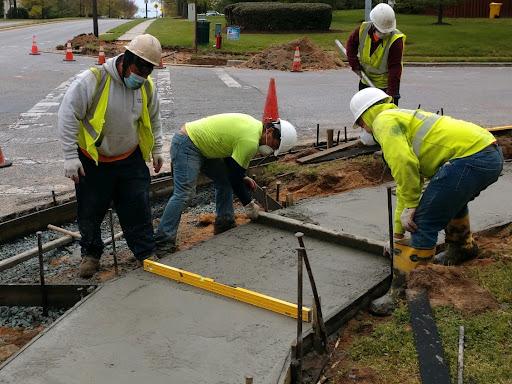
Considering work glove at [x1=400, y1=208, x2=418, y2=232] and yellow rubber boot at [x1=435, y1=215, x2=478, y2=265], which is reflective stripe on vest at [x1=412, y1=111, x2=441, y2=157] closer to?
work glove at [x1=400, y1=208, x2=418, y2=232]

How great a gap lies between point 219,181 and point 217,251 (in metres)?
0.81

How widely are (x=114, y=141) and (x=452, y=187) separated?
236 cm

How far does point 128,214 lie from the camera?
4.76 metres

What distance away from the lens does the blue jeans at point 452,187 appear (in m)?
3.93

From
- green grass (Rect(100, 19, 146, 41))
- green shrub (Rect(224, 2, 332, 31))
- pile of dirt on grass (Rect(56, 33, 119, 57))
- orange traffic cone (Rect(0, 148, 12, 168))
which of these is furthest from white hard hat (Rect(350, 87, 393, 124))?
green shrub (Rect(224, 2, 332, 31))

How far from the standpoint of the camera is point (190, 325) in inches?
144

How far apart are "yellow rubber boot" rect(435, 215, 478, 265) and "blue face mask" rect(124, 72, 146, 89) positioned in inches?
96.0

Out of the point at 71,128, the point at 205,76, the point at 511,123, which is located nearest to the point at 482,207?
the point at 71,128

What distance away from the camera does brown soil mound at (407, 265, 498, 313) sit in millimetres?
3889

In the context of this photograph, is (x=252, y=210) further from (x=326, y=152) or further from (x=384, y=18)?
(x=384, y=18)

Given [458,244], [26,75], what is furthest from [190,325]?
[26,75]

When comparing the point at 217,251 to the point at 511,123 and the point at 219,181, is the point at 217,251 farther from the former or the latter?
the point at 511,123

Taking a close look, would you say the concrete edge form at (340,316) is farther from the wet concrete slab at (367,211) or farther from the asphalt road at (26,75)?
the asphalt road at (26,75)

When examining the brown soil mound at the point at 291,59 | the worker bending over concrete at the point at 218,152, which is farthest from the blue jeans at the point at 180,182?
the brown soil mound at the point at 291,59
